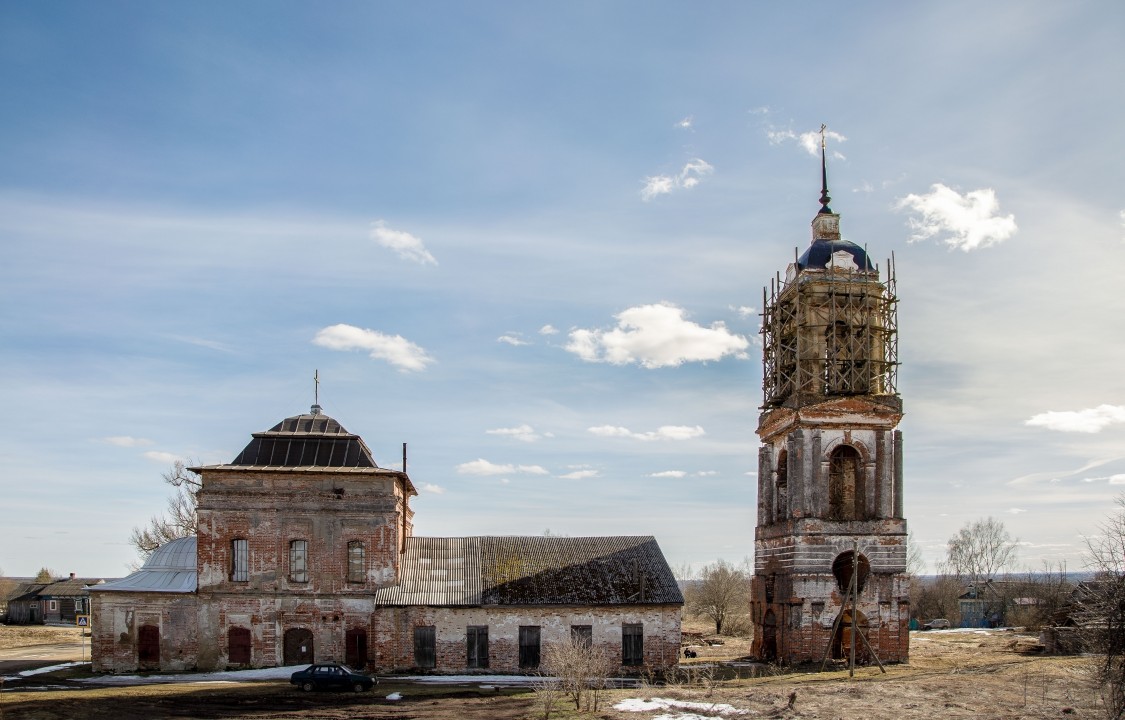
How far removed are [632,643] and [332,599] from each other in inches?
385

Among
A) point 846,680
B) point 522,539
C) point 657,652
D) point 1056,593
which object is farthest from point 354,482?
point 1056,593

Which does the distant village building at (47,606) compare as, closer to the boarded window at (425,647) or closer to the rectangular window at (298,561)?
the rectangular window at (298,561)

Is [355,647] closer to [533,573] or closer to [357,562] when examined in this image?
[357,562]

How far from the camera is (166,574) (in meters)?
31.3

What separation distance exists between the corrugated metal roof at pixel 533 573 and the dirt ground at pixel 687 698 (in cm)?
355

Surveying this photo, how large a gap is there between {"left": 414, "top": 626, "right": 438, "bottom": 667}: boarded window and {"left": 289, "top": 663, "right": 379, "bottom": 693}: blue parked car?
142 inches

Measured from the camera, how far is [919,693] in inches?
943

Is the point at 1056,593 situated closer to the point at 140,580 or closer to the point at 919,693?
the point at 919,693

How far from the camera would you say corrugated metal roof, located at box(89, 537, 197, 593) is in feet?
100

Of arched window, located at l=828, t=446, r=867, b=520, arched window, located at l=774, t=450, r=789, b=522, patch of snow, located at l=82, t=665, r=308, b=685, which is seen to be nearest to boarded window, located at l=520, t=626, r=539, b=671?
patch of snow, located at l=82, t=665, r=308, b=685

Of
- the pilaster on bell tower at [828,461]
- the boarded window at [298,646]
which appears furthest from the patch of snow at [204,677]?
the pilaster on bell tower at [828,461]

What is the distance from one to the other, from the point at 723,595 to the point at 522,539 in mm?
26043

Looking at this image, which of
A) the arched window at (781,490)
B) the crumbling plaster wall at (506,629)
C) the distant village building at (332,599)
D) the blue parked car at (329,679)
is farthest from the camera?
the arched window at (781,490)

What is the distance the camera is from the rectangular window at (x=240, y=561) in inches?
1209
